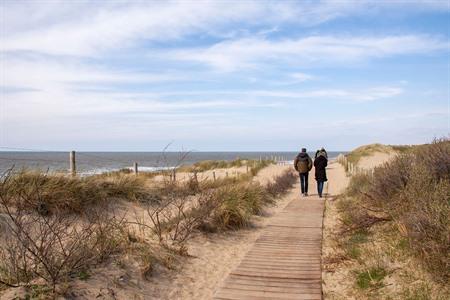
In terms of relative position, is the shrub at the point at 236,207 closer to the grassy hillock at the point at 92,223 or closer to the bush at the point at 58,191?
the grassy hillock at the point at 92,223

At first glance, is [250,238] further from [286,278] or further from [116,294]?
[116,294]

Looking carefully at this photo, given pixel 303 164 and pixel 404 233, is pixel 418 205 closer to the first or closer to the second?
pixel 404 233

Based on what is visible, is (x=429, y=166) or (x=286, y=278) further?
(x=429, y=166)

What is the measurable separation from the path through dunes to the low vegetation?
2.14 feet

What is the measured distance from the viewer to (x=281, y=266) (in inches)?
294

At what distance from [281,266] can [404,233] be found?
2.14m

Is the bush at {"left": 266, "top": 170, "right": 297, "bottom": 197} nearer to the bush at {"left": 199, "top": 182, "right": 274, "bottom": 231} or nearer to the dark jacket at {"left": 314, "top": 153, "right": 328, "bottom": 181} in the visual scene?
the dark jacket at {"left": 314, "top": 153, "right": 328, "bottom": 181}

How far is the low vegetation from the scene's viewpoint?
5.77 m

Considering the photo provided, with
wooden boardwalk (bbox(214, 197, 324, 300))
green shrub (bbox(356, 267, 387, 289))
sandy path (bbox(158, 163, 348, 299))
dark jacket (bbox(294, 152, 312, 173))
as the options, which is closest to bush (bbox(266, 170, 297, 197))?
dark jacket (bbox(294, 152, 312, 173))

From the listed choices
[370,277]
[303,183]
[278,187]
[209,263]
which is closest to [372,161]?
[278,187]

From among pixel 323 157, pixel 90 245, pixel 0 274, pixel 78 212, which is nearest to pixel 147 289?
pixel 90 245

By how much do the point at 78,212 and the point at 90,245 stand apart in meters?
3.97

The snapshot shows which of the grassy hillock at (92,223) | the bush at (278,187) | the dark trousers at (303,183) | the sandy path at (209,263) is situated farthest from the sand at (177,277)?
the dark trousers at (303,183)

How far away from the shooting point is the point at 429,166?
948 centimetres
